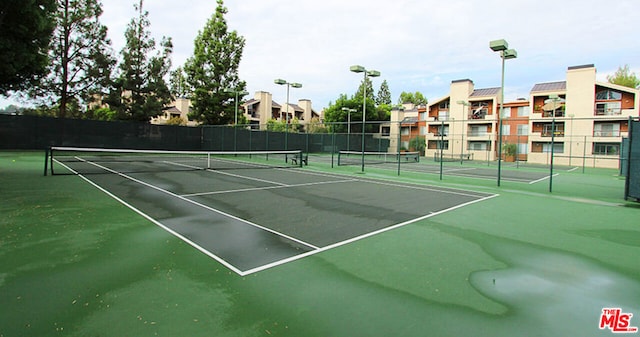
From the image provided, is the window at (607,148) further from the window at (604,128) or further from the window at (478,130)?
the window at (478,130)

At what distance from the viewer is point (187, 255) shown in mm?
4367

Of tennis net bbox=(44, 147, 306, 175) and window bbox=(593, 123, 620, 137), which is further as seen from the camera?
window bbox=(593, 123, 620, 137)

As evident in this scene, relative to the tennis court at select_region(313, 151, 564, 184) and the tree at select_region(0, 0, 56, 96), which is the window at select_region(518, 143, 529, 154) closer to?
the tennis court at select_region(313, 151, 564, 184)

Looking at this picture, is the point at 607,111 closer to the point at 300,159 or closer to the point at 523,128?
the point at 523,128

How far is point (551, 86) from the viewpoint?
43938 millimetres

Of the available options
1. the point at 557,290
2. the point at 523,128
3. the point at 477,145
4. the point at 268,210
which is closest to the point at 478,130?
the point at 477,145

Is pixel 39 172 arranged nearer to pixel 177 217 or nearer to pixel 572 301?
pixel 177 217

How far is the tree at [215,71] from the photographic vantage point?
105 feet

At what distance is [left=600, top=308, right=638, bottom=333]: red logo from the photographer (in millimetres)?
2900

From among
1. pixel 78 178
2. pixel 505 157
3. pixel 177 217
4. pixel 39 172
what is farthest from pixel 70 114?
pixel 505 157

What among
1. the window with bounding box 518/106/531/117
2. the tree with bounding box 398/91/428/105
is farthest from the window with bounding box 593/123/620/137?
the tree with bounding box 398/91/428/105

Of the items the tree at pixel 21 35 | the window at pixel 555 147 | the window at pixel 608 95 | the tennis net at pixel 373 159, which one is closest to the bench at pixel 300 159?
the tennis net at pixel 373 159

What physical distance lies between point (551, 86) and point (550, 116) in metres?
4.63

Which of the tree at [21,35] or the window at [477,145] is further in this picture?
the window at [477,145]
